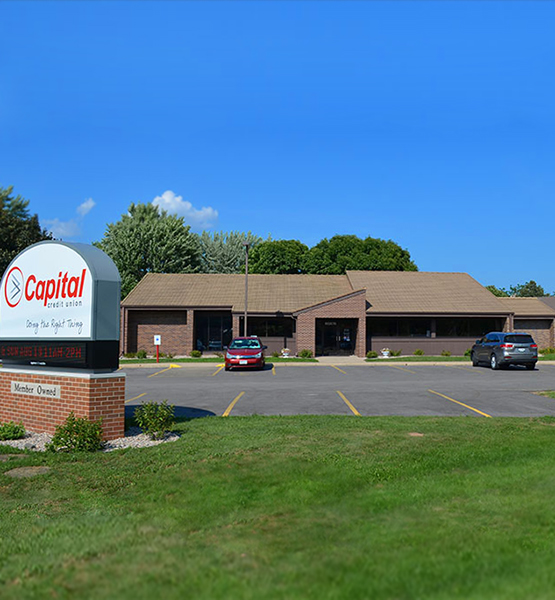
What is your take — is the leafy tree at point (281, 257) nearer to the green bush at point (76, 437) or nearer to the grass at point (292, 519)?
the grass at point (292, 519)

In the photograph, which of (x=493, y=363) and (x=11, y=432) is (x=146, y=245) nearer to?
(x=493, y=363)

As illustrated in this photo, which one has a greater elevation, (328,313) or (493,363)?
(328,313)

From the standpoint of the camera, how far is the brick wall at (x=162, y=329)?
37688 millimetres

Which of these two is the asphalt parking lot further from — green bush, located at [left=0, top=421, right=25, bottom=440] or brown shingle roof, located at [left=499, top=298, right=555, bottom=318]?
brown shingle roof, located at [left=499, top=298, right=555, bottom=318]

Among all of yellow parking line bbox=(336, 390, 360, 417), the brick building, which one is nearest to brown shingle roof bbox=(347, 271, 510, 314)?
the brick building

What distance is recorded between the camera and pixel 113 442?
9.60 meters

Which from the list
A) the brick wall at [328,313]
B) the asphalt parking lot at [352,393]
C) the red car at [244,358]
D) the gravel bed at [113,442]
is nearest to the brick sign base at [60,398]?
the gravel bed at [113,442]

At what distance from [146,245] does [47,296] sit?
4288 centimetres

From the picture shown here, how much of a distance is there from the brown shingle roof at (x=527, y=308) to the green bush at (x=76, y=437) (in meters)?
35.7

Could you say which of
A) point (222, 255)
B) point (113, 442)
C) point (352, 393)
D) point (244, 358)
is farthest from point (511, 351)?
point (222, 255)

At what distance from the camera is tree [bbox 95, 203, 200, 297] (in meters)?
52.1

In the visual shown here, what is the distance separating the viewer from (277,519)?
5637 mm

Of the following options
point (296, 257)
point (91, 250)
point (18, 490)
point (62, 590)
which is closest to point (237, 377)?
point (91, 250)

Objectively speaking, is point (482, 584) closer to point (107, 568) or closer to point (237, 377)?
point (107, 568)
